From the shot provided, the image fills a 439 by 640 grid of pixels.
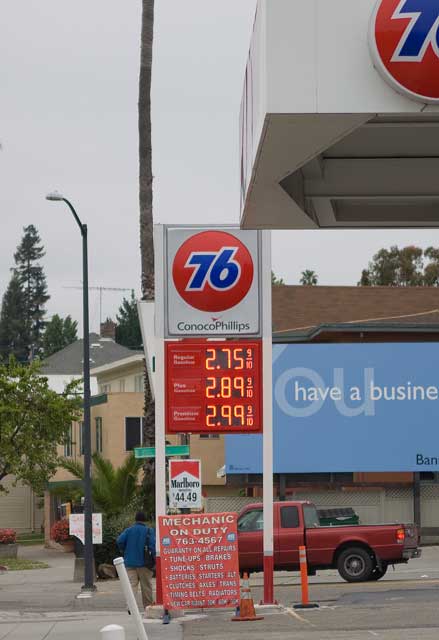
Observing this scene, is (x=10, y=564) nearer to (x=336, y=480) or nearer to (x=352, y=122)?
(x=336, y=480)

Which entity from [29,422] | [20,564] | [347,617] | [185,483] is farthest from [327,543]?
[29,422]

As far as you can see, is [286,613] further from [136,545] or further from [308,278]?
[308,278]

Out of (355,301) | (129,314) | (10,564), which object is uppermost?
(129,314)

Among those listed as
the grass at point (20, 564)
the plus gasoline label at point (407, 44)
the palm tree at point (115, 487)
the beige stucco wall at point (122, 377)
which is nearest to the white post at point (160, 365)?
the plus gasoline label at point (407, 44)

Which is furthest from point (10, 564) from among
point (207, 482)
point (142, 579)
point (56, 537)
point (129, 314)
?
point (129, 314)

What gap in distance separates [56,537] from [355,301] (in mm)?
14284

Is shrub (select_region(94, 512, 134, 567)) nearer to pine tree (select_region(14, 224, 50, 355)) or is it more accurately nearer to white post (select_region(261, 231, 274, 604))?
white post (select_region(261, 231, 274, 604))

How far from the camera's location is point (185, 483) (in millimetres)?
22203

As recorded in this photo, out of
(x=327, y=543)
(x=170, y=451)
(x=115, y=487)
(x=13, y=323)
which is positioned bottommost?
(x=327, y=543)

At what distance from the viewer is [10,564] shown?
40750 mm

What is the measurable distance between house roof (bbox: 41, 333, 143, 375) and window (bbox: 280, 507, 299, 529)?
52853 mm

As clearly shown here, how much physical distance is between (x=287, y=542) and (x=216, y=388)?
8.27m

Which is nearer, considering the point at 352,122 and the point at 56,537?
the point at 352,122

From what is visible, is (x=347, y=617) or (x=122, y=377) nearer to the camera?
(x=347, y=617)
